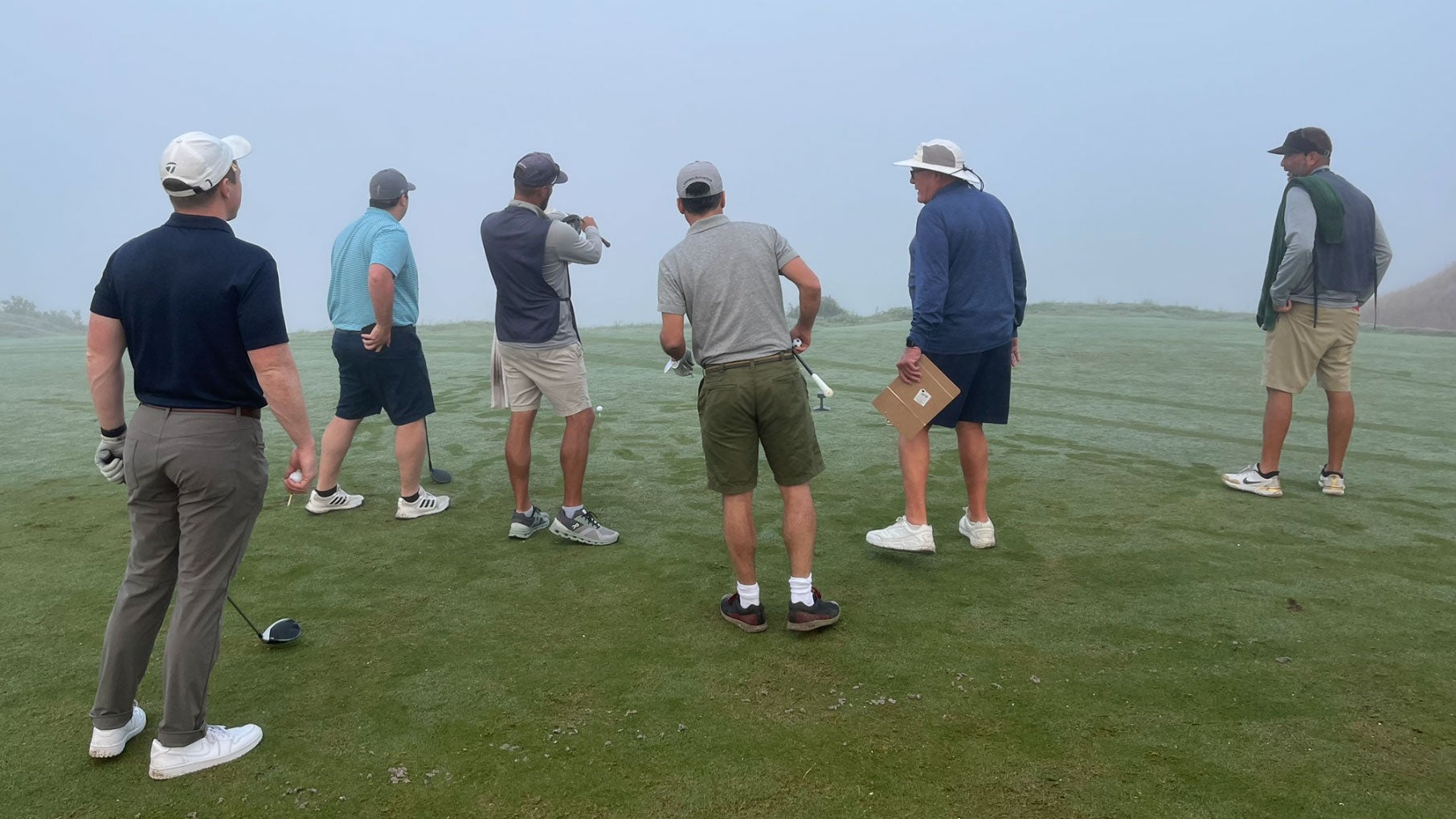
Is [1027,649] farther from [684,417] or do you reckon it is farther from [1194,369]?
[1194,369]

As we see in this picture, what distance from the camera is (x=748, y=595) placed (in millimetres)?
3473

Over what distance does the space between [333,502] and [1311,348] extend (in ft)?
16.7

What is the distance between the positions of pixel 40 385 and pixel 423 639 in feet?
25.7

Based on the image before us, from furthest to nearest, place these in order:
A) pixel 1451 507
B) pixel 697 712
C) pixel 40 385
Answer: pixel 40 385 < pixel 1451 507 < pixel 697 712

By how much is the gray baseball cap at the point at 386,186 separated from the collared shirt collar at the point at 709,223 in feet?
6.32

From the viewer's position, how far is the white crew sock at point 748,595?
347 cm

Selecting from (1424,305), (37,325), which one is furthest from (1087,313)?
(37,325)

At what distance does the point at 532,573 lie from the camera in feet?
13.4

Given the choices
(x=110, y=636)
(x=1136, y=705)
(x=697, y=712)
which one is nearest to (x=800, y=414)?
(x=697, y=712)

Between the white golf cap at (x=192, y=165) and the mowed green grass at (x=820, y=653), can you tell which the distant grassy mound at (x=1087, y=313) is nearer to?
the mowed green grass at (x=820, y=653)

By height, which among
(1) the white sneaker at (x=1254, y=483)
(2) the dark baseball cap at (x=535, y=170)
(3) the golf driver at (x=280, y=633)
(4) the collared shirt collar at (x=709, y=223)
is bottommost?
(3) the golf driver at (x=280, y=633)

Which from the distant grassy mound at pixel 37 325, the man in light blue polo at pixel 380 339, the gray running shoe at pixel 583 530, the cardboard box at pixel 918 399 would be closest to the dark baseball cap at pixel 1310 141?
the cardboard box at pixel 918 399

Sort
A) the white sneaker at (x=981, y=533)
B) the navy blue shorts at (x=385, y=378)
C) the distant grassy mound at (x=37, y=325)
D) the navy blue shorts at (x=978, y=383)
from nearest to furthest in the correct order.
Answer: the navy blue shorts at (x=978, y=383)
the white sneaker at (x=981, y=533)
the navy blue shorts at (x=385, y=378)
the distant grassy mound at (x=37, y=325)

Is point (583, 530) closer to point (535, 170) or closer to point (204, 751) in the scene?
point (535, 170)
